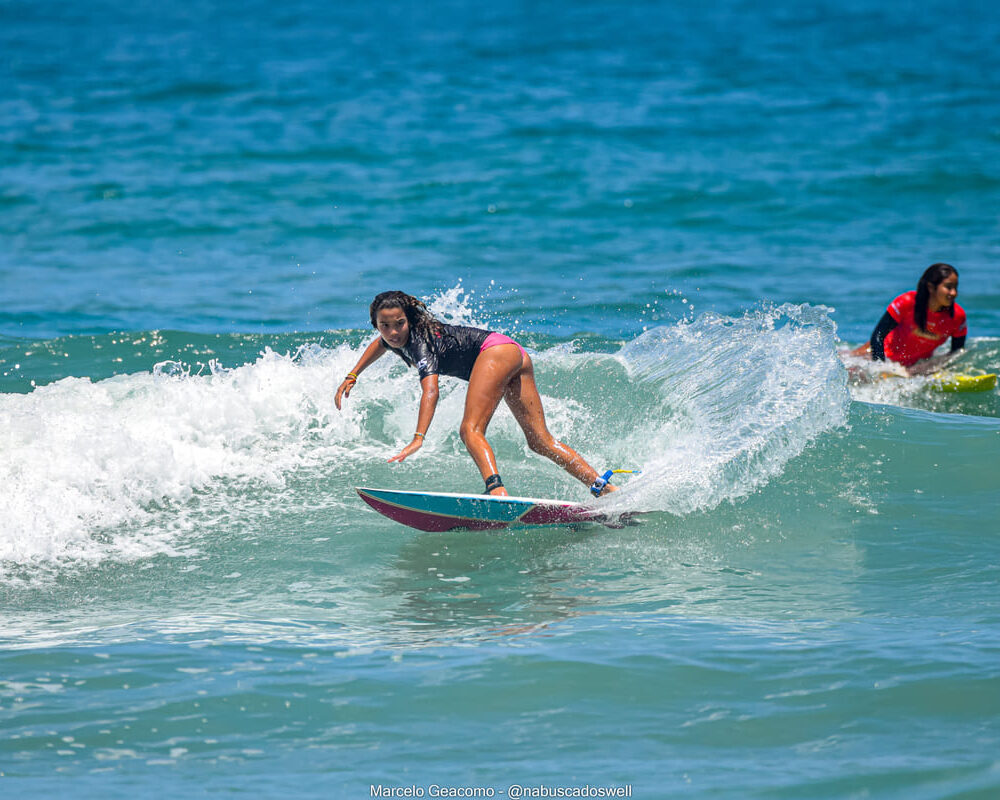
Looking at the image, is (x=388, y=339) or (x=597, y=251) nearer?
(x=388, y=339)

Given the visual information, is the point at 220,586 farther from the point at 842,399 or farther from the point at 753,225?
the point at 753,225

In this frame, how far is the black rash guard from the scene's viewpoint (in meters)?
6.38

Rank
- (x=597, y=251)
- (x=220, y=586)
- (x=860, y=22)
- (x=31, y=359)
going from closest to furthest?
(x=220, y=586) → (x=31, y=359) → (x=597, y=251) → (x=860, y=22)

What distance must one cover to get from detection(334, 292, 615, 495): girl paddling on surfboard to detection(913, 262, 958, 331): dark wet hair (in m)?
4.82

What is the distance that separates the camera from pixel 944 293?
985 cm

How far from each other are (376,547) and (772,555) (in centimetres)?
229

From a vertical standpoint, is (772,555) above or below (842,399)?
below

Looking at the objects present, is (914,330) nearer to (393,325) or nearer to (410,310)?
(410,310)

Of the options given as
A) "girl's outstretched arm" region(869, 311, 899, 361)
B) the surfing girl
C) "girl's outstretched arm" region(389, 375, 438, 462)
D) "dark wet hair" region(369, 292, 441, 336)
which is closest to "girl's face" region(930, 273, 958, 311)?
the surfing girl

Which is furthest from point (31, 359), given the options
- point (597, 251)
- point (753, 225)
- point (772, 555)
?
point (753, 225)

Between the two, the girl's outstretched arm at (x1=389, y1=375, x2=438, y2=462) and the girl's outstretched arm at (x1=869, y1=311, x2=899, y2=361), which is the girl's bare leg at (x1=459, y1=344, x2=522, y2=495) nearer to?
the girl's outstretched arm at (x1=389, y1=375, x2=438, y2=462)

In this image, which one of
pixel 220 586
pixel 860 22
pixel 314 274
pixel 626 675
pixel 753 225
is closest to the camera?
pixel 626 675

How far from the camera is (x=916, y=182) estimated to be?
22.5 m

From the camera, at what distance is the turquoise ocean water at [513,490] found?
3.99 meters
